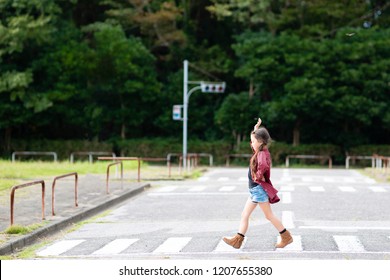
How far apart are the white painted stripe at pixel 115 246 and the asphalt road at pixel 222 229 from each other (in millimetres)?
14

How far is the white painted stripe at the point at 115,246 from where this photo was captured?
1162cm

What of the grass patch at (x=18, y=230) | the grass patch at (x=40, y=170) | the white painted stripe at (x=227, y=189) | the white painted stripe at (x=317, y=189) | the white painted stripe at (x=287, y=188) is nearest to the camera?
the grass patch at (x=18, y=230)

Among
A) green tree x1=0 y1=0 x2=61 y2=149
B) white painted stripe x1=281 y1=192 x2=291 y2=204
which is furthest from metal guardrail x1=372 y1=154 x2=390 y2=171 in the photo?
green tree x1=0 y1=0 x2=61 y2=149

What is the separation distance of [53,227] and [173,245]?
3262 mm

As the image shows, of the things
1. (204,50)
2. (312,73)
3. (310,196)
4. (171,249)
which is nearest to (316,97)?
(312,73)

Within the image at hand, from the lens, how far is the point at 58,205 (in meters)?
18.6

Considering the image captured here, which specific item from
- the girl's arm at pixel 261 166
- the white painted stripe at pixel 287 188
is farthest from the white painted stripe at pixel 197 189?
the girl's arm at pixel 261 166

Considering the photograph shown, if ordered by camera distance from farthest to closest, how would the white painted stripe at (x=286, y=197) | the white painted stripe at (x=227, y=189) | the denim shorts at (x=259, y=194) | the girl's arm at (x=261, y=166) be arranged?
the white painted stripe at (x=227, y=189), the white painted stripe at (x=286, y=197), the denim shorts at (x=259, y=194), the girl's arm at (x=261, y=166)

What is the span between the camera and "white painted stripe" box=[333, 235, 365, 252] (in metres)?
11.6

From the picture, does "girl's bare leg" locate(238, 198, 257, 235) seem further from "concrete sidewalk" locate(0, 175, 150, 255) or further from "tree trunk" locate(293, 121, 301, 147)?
"tree trunk" locate(293, 121, 301, 147)

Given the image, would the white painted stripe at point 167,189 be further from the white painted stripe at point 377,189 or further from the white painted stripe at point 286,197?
the white painted stripe at point 377,189

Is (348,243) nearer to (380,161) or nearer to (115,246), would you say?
(115,246)

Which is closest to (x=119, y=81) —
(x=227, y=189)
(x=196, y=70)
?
(x=196, y=70)

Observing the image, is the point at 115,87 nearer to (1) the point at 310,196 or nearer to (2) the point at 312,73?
(2) the point at 312,73
